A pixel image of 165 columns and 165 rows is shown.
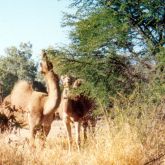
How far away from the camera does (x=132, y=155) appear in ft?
23.8

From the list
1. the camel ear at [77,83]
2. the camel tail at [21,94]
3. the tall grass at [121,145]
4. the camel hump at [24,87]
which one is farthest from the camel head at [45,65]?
the tall grass at [121,145]

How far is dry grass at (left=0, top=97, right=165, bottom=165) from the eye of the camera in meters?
7.20

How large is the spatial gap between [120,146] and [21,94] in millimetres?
4259

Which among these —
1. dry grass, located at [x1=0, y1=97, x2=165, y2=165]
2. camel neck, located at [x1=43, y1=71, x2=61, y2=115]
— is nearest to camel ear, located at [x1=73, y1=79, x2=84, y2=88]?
camel neck, located at [x1=43, y1=71, x2=61, y2=115]

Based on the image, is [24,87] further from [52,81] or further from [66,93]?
[52,81]

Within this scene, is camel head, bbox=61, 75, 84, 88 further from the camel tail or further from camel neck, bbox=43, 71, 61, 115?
the camel tail

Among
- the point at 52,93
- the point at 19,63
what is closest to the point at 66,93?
the point at 52,93

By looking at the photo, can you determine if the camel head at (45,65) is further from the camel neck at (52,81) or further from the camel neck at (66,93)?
the camel neck at (66,93)

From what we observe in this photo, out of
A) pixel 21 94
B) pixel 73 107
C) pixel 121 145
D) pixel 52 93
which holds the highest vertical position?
pixel 21 94

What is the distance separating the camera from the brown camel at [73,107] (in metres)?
10.8

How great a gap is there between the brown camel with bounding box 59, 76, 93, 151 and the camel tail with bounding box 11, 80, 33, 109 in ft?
2.73

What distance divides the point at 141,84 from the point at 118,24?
1468 millimetres

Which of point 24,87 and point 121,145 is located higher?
point 24,87

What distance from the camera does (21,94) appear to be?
11.1 m
